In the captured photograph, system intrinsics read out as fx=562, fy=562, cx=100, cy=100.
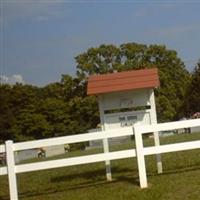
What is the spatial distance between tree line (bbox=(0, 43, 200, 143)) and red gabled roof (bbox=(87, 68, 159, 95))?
53.0 meters

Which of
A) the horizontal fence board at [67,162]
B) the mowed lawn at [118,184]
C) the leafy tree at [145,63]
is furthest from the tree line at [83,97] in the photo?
the horizontal fence board at [67,162]

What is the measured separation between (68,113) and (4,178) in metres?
54.8

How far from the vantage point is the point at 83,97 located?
70.7 meters

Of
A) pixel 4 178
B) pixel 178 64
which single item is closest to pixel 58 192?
pixel 4 178

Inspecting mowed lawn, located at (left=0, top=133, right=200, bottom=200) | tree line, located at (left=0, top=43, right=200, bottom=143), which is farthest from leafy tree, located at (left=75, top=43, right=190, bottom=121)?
mowed lawn, located at (left=0, top=133, right=200, bottom=200)

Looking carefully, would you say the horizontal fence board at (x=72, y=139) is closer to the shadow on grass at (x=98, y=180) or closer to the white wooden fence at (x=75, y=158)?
the white wooden fence at (x=75, y=158)

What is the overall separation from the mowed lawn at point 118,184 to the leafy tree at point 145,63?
55401mm

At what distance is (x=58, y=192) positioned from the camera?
11383 mm

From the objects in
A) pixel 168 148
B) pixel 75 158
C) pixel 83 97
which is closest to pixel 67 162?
pixel 75 158

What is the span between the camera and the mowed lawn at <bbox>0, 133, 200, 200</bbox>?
10141 millimetres

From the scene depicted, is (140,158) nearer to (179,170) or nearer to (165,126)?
(165,126)

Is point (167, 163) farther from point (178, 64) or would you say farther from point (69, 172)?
point (178, 64)

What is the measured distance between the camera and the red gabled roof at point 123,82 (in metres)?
13.0

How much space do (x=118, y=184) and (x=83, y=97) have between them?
59498 mm
